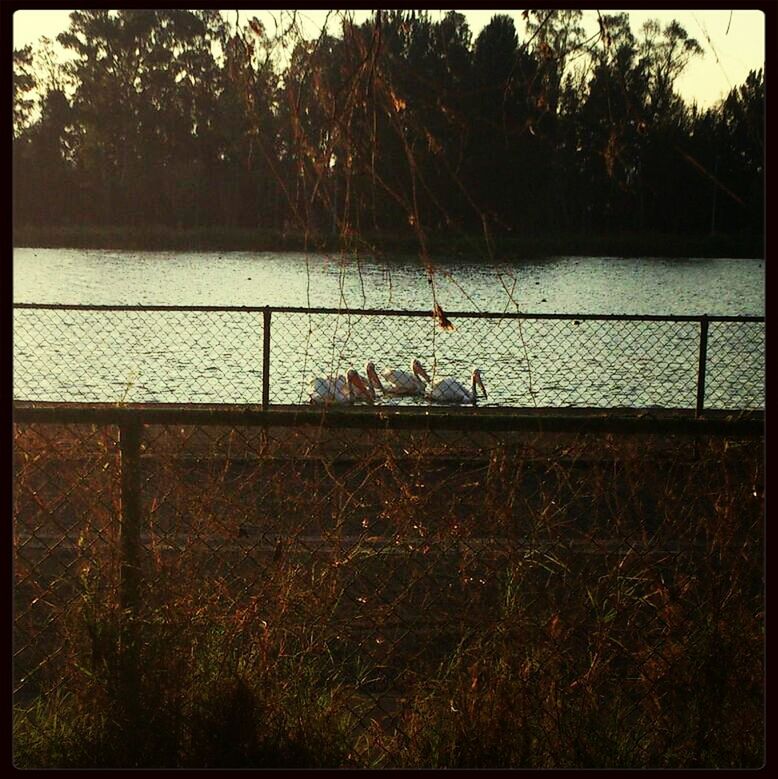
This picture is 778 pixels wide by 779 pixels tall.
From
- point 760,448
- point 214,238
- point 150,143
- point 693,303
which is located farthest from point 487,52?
point 214,238

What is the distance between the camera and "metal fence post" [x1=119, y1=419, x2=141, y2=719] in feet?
11.6

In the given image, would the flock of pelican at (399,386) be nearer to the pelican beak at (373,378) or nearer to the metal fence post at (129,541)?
the pelican beak at (373,378)

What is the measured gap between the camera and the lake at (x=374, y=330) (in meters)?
13.9

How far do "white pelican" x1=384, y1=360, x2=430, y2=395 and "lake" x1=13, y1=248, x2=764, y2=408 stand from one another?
0.73ft

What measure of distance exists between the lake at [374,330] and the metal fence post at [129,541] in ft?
2.38

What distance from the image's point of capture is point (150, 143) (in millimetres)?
12156

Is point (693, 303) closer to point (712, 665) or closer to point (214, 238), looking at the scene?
point (214, 238)

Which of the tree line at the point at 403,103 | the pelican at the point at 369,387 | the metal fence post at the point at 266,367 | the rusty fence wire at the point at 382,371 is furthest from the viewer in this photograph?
the rusty fence wire at the point at 382,371

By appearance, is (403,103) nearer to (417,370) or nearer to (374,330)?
(417,370)

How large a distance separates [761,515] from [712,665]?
1.89 feet

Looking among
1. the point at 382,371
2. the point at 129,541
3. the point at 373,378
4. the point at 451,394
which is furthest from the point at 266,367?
the point at 382,371

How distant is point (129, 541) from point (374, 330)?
645 inches

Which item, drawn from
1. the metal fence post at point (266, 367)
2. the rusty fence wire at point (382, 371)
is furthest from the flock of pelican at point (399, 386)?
the metal fence post at point (266, 367)

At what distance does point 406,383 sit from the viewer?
14.0 metres
